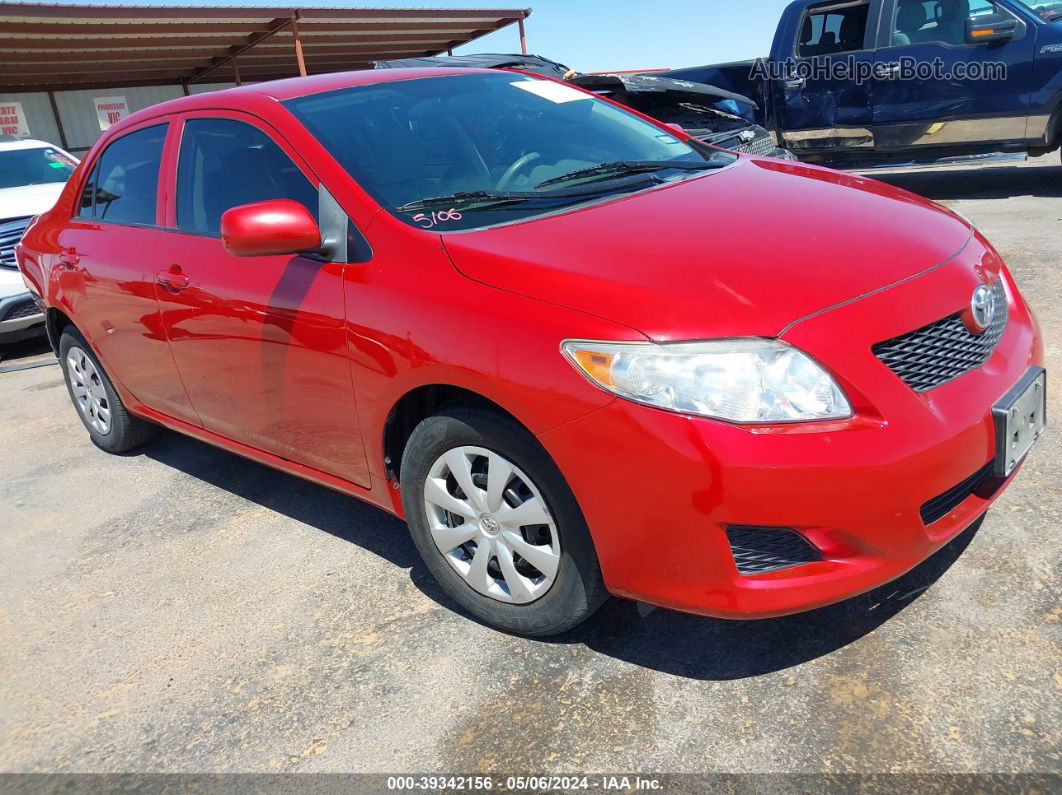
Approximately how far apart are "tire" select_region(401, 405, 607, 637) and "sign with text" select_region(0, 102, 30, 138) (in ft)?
54.7

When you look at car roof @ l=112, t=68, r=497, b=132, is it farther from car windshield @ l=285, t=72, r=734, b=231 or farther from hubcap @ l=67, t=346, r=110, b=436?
hubcap @ l=67, t=346, r=110, b=436

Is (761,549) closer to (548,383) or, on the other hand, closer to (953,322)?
(548,383)

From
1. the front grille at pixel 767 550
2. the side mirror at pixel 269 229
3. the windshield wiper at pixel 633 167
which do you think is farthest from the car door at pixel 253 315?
the front grille at pixel 767 550

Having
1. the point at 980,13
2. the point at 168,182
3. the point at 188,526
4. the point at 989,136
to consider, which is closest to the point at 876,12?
the point at 980,13

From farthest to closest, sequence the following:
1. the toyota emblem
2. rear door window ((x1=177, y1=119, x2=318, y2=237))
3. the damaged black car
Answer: the damaged black car, rear door window ((x1=177, y1=119, x2=318, y2=237)), the toyota emblem

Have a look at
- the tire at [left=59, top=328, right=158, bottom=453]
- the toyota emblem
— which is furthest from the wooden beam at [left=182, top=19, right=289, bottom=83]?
the toyota emblem

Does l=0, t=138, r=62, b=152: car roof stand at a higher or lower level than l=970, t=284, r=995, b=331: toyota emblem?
higher

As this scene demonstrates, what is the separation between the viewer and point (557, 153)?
3264 millimetres

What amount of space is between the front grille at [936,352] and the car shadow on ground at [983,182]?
6.25 metres

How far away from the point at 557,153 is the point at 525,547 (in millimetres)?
1530

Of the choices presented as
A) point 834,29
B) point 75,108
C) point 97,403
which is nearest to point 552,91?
point 97,403

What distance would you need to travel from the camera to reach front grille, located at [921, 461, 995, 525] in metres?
2.20

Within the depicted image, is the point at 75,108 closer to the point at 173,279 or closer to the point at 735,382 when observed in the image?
the point at 173,279

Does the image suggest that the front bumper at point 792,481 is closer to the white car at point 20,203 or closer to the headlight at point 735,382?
the headlight at point 735,382
